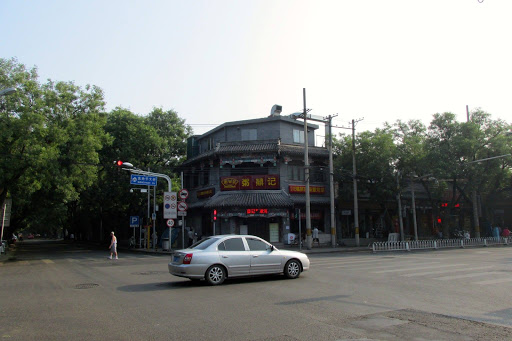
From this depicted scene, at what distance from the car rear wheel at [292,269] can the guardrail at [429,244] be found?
14.7m

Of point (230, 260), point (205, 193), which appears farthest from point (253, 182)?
point (230, 260)

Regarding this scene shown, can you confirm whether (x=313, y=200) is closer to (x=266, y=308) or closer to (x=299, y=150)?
(x=299, y=150)

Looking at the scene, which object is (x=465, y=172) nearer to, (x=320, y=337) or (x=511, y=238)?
(x=511, y=238)

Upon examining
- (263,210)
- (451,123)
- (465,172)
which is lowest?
(263,210)

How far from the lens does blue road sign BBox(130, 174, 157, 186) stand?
26.5 meters

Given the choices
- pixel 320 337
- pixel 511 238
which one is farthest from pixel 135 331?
pixel 511 238

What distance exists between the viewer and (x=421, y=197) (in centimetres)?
3950

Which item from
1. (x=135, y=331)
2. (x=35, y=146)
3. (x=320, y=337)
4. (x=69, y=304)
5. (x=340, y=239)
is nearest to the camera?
(x=320, y=337)

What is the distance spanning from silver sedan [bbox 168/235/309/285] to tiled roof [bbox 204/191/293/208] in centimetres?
1725

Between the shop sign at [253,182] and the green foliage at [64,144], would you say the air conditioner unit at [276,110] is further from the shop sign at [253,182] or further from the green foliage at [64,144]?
the green foliage at [64,144]

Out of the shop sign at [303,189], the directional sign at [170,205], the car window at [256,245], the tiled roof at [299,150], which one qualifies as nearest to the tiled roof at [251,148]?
the tiled roof at [299,150]

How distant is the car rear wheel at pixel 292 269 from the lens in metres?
11.9

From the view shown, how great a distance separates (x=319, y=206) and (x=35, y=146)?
850 inches

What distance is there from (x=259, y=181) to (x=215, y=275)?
66.5 feet
